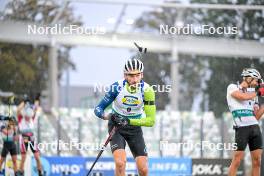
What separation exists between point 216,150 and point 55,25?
3158 millimetres

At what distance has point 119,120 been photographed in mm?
10492

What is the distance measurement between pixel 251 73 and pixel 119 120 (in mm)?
2522

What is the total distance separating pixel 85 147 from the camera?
1228 centimetres

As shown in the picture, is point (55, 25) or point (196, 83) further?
point (196, 83)

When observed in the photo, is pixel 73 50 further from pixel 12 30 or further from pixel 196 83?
pixel 196 83

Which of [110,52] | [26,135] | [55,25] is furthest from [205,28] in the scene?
[26,135]

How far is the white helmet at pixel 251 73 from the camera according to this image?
1193 cm
